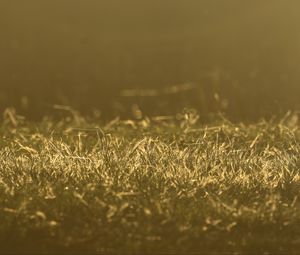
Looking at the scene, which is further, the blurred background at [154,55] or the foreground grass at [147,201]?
the blurred background at [154,55]

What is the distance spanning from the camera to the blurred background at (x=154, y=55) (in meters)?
12.6

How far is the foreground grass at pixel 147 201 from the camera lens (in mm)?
5312

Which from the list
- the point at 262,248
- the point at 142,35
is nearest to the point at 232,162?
the point at 262,248

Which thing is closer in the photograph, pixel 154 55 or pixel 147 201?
pixel 147 201

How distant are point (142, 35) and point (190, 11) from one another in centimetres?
106

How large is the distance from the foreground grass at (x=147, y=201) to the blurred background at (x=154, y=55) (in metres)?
4.25

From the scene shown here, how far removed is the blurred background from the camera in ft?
41.2

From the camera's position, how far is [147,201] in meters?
6.10

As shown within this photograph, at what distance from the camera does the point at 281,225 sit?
5.73 meters

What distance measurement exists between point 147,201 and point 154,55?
8.41m

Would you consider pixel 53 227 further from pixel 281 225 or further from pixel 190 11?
pixel 190 11

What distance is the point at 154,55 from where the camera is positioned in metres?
14.3

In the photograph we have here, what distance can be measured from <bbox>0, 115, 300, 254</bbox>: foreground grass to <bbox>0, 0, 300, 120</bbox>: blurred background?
425 cm

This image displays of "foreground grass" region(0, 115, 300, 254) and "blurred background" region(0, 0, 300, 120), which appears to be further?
"blurred background" region(0, 0, 300, 120)
